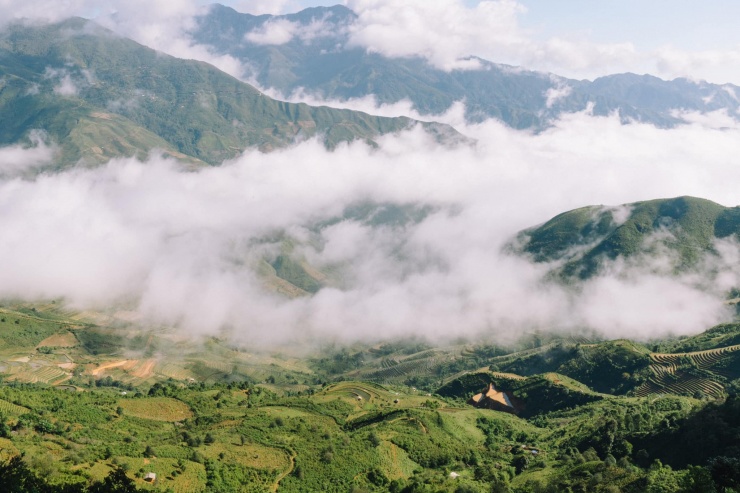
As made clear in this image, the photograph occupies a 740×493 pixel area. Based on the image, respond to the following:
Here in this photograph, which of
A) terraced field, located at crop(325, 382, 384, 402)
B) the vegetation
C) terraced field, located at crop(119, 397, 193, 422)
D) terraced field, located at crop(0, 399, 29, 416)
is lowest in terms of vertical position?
terraced field, located at crop(325, 382, 384, 402)

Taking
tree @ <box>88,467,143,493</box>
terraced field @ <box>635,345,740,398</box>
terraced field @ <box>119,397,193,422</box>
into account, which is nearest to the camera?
tree @ <box>88,467,143,493</box>

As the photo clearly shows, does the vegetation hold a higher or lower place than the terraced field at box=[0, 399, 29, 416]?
higher

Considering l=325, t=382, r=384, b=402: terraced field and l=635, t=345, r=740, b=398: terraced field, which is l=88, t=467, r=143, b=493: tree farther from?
l=635, t=345, r=740, b=398: terraced field

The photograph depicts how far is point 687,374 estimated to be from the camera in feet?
547

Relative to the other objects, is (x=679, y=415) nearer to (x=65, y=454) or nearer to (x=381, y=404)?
(x=381, y=404)

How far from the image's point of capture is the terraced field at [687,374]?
158 metres

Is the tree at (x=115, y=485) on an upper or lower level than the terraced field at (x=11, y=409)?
upper

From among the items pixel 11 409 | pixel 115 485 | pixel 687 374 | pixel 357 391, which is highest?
pixel 687 374

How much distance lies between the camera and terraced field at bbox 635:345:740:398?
518 feet

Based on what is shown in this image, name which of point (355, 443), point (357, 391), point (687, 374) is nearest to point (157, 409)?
point (355, 443)

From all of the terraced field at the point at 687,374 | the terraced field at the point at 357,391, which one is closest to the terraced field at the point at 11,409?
the terraced field at the point at 357,391

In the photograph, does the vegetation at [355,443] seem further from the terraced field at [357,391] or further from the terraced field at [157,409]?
the terraced field at [357,391]

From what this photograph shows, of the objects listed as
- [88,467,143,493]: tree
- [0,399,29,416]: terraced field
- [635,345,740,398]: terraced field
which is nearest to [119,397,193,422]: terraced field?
[0,399,29,416]: terraced field

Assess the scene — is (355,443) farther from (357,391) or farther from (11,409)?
(357,391)
